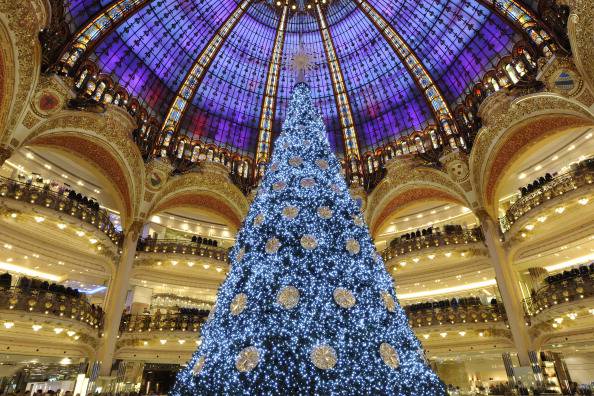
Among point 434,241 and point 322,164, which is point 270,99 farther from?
point 322,164

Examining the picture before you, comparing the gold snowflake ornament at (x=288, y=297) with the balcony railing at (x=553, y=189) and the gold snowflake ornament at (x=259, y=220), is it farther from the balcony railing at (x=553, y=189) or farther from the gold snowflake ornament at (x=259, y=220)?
the balcony railing at (x=553, y=189)

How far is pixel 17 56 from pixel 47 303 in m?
9.21

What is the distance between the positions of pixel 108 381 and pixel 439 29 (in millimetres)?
24145

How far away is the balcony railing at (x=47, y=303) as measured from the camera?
41.2ft

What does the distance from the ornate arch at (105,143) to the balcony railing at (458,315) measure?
623 inches

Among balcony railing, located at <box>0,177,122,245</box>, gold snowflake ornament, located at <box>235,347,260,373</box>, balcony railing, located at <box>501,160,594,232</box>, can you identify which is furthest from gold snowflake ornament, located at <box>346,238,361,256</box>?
balcony railing, located at <box>0,177,122,245</box>

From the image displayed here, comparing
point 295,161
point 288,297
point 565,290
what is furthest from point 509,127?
point 288,297

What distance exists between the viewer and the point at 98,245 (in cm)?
1741

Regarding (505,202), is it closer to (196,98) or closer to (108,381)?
(196,98)

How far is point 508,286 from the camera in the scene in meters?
17.0

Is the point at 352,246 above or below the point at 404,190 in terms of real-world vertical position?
below

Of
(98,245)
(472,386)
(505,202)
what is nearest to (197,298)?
(98,245)

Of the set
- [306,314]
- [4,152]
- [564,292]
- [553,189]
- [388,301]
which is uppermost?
[4,152]

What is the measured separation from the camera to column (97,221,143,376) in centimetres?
1620
